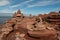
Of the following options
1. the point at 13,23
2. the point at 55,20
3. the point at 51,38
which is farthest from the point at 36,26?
the point at 55,20

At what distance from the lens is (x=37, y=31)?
45.3 ft

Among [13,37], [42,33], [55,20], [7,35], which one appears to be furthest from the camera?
[55,20]

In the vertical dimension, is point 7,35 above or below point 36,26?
below

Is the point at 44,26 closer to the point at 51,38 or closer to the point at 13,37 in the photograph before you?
the point at 51,38

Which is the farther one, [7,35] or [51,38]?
[7,35]

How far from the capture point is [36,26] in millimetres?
14156

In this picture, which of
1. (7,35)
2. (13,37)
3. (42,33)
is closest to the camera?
(42,33)

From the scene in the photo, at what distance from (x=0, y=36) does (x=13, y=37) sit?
2.28 meters

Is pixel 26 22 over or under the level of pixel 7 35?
over

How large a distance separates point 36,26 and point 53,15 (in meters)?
16.7

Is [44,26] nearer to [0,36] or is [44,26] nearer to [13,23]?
[13,23]

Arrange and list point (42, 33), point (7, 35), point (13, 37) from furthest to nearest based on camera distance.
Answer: point (7, 35), point (13, 37), point (42, 33)

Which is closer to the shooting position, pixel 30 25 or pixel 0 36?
pixel 30 25

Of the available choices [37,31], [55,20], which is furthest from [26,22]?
[55,20]
